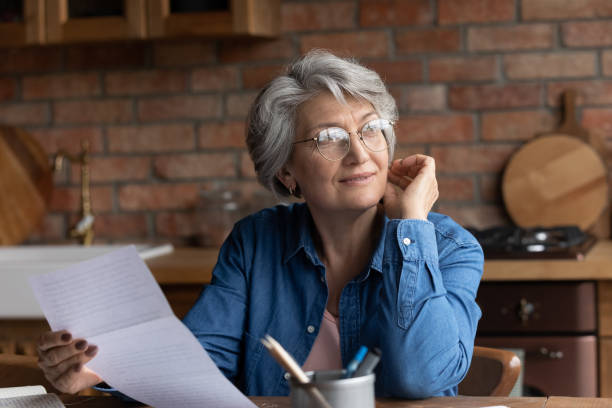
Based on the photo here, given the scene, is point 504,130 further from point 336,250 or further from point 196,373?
point 196,373

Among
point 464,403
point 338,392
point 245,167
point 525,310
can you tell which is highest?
point 245,167

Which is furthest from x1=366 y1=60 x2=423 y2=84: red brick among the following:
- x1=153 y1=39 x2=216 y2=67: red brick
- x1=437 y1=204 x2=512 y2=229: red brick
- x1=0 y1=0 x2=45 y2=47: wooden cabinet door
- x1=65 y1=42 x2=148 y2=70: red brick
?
x1=0 y1=0 x2=45 y2=47: wooden cabinet door

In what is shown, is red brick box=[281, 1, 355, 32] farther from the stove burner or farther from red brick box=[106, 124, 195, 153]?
the stove burner

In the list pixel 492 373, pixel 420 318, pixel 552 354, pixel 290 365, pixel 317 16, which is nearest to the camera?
pixel 290 365

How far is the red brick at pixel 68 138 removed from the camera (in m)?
2.89

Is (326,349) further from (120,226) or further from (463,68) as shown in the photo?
(120,226)

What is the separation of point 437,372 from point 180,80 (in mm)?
1860

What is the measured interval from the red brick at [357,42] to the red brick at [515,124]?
42cm

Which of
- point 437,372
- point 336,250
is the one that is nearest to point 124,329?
point 437,372

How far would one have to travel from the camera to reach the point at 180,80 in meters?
2.84

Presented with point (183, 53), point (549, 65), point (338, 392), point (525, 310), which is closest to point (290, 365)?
point (338, 392)

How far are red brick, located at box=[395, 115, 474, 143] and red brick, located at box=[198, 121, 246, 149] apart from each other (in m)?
0.56

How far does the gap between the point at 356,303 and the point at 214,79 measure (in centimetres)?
155

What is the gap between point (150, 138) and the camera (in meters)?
2.86
